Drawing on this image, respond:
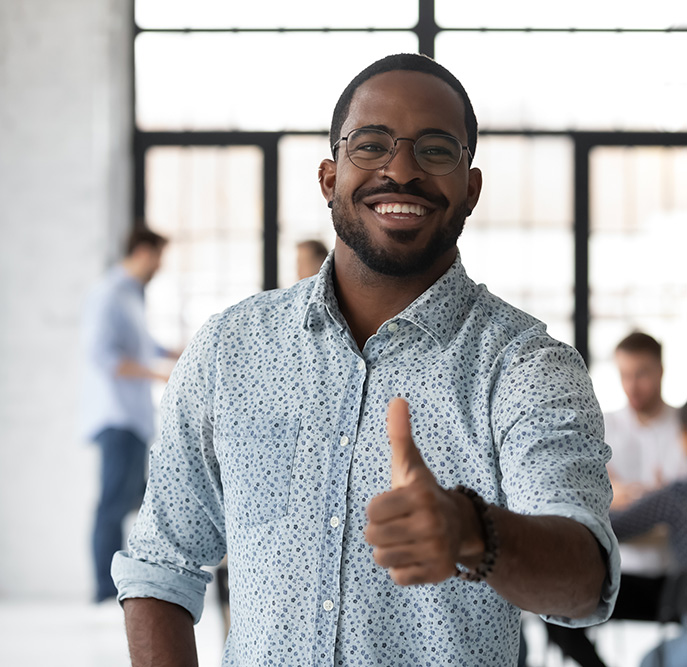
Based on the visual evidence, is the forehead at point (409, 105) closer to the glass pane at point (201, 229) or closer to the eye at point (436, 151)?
the eye at point (436, 151)

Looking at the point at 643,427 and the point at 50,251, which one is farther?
the point at 50,251

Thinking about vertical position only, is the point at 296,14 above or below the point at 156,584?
above

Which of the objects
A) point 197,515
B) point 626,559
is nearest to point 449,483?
point 197,515

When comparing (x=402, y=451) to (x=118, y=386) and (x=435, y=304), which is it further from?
(x=118, y=386)

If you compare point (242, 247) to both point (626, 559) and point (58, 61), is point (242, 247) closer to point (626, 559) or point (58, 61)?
point (58, 61)

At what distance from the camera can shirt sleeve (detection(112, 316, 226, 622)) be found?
4.73ft

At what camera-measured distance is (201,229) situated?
5465 mm

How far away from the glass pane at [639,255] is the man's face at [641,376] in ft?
5.24

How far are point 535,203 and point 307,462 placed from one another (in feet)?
14.0

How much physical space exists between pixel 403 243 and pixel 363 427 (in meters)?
0.26

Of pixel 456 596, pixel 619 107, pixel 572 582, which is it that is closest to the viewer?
pixel 572 582

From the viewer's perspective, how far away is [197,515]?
4.82 ft

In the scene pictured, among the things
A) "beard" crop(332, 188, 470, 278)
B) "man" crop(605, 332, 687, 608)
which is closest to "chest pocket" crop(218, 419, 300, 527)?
"beard" crop(332, 188, 470, 278)

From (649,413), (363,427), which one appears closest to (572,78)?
(649,413)
